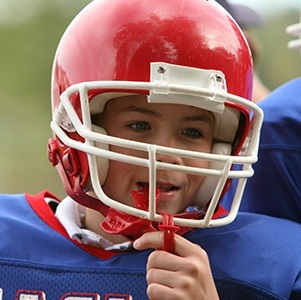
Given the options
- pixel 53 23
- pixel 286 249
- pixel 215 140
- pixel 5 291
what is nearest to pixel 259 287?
pixel 286 249

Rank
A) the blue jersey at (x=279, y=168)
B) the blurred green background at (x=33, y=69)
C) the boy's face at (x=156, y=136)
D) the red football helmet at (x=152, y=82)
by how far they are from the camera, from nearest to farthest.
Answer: the red football helmet at (x=152, y=82)
the boy's face at (x=156, y=136)
the blue jersey at (x=279, y=168)
the blurred green background at (x=33, y=69)

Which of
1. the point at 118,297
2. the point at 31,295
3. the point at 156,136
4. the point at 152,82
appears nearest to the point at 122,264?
the point at 118,297

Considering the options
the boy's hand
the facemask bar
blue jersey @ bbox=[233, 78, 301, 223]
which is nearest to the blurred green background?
blue jersey @ bbox=[233, 78, 301, 223]

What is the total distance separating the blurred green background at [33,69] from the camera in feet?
47.2

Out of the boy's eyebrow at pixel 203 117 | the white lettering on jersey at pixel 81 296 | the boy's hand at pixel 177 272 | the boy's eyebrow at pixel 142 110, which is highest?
the boy's eyebrow at pixel 142 110

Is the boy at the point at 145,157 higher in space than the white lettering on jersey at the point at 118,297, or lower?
higher

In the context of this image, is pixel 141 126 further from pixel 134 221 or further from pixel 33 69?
pixel 33 69

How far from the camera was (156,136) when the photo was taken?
2.31 meters

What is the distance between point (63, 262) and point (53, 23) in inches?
669

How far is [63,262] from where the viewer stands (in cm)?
243

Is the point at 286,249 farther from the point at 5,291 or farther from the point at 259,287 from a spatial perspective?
A: the point at 5,291

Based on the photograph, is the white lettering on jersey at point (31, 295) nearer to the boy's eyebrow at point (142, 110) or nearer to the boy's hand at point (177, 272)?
the boy's hand at point (177, 272)

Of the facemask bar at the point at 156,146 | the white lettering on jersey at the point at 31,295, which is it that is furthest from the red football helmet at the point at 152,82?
the white lettering on jersey at the point at 31,295

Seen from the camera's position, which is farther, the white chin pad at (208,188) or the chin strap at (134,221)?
the white chin pad at (208,188)
